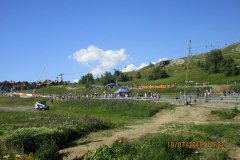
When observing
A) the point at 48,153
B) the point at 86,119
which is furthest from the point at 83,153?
the point at 86,119

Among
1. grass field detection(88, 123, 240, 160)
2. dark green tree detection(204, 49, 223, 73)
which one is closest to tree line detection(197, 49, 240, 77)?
dark green tree detection(204, 49, 223, 73)

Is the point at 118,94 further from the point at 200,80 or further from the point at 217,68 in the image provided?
the point at 217,68

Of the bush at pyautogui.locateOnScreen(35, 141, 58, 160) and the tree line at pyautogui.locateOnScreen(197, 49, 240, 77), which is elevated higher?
the tree line at pyautogui.locateOnScreen(197, 49, 240, 77)

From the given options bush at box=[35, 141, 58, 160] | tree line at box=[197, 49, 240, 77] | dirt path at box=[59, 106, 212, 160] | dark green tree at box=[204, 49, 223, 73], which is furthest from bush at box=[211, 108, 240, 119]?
dark green tree at box=[204, 49, 223, 73]

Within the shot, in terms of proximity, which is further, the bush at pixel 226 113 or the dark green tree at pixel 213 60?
the dark green tree at pixel 213 60

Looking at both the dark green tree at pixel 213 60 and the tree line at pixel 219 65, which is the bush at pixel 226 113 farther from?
the dark green tree at pixel 213 60

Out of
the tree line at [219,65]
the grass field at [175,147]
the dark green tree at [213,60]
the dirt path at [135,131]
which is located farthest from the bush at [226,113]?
the dark green tree at [213,60]

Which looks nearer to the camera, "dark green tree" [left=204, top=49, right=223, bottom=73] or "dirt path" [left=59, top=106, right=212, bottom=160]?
"dirt path" [left=59, top=106, right=212, bottom=160]

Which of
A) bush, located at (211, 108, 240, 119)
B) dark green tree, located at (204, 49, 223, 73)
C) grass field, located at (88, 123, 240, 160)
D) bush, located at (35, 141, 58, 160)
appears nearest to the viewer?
grass field, located at (88, 123, 240, 160)

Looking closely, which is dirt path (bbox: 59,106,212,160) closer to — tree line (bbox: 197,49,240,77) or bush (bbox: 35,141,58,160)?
bush (bbox: 35,141,58,160)

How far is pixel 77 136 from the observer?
33.2 m

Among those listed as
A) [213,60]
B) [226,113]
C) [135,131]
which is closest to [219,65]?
[213,60]

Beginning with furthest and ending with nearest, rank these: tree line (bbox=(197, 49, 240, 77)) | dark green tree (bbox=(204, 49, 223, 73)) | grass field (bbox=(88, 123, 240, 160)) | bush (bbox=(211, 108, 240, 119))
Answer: dark green tree (bbox=(204, 49, 223, 73))
tree line (bbox=(197, 49, 240, 77))
bush (bbox=(211, 108, 240, 119))
grass field (bbox=(88, 123, 240, 160))

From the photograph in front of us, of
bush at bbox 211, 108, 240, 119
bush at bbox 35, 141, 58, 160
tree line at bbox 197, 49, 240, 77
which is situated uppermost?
tree line at bbox 197, 49, 240, 77
